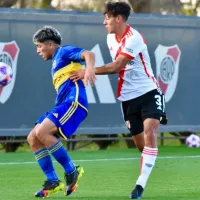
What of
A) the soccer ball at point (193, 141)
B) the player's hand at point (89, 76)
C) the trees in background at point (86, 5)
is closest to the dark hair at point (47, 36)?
the player's hand at point (89, 76)

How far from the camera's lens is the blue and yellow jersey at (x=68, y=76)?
976cm

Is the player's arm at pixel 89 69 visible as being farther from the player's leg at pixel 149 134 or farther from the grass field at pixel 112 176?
the grass field at pixel 112 176

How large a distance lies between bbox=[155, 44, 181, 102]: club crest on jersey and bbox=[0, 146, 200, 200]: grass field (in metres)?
1.69

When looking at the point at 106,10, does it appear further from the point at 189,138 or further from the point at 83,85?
the point at 189,138

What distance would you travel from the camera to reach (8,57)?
1758 centimetres

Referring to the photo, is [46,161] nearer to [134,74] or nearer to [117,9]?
[134,74]

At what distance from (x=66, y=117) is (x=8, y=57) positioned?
8079 millimetres

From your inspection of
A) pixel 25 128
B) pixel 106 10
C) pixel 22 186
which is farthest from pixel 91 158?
pixel 106 10

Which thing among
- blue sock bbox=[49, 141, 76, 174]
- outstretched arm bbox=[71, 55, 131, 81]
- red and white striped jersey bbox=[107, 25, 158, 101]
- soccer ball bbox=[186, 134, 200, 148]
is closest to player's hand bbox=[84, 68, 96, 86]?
outstretched arm bbox=[71, 55, 131, 81]

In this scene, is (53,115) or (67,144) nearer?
(53,115)

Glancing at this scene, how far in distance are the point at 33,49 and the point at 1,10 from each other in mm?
1000

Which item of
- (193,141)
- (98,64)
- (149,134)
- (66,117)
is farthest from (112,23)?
(193,141)

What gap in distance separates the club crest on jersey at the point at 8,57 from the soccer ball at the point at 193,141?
4.18 m

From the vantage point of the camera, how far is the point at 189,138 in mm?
19375
